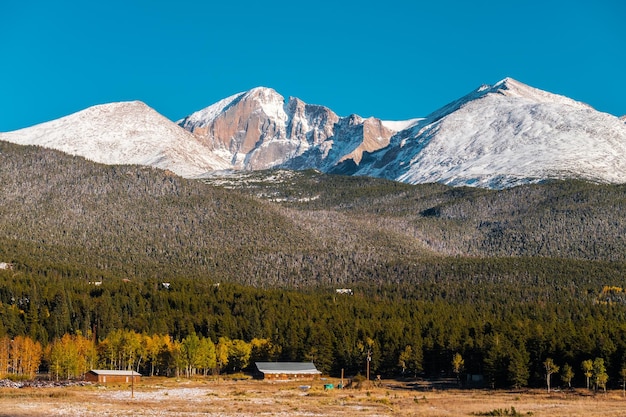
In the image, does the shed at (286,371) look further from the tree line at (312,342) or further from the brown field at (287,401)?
the brown field at (287,401)

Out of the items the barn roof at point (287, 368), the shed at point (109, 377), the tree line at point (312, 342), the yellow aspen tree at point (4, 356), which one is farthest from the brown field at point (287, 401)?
the yellow aspen tree at point (4, 356)

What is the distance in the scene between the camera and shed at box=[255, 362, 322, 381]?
159125 mm

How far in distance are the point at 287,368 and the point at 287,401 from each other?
4954 centimetres

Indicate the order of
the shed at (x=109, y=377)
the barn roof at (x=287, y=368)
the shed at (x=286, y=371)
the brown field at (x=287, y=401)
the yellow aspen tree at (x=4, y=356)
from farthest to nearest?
the barn roof at (x=287, y=368), the shed at (x=286, y=371), the yellow aspen tree at (x=4, y=356), the shed at (x=109, y=377), the brown field at (x=287, y=401)

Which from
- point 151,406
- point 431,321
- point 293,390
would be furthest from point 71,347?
point 431,321

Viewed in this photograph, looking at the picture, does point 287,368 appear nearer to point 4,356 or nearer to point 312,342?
point 312,342

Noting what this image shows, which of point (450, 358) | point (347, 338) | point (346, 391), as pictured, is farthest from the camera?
point (347, 338)

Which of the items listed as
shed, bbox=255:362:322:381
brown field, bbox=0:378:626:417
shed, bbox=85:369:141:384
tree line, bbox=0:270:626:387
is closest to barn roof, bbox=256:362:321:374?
shed, bbox=255:362:322:381

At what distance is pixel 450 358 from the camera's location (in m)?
161

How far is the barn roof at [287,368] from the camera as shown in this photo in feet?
523

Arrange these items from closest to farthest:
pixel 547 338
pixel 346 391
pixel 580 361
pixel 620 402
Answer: pixel 620 402 → pixel 346 391 → pixel 580 361 → pixel 547 338

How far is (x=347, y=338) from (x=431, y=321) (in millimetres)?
22651

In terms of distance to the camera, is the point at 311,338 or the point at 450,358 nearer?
the point at 450,358

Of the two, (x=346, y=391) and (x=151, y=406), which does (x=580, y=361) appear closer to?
(x=346, y=391)
